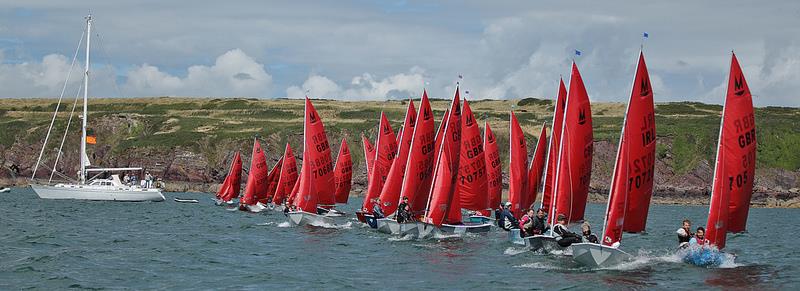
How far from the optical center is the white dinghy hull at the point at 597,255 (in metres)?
33.3

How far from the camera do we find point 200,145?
4801 inches

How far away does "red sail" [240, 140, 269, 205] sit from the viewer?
72.8 meters

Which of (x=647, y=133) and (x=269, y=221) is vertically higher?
(x=647, y=133)

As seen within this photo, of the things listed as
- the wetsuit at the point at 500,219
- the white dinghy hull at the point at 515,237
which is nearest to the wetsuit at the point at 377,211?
the wetsuit at the point at 500,219

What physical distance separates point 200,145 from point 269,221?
63.0 m

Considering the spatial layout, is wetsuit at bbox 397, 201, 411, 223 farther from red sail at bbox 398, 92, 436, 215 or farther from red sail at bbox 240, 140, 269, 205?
red sail at bbox 240, 140, 269, 205

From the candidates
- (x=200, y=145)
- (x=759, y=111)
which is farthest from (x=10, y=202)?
(x=759, y=111)

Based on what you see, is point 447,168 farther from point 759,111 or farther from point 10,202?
point 759,111

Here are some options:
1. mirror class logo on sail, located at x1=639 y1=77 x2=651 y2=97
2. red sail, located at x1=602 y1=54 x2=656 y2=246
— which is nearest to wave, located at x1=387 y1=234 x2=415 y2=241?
red sail, located at x1=602 y1=54 x2=656 y2=246

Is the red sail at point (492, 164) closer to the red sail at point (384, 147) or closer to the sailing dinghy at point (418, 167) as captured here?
the red sail at point (384, 147)

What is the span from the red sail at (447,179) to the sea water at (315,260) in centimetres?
124

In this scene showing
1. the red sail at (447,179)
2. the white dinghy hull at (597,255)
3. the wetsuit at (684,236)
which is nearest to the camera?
the white dinghy hull at (597,255)

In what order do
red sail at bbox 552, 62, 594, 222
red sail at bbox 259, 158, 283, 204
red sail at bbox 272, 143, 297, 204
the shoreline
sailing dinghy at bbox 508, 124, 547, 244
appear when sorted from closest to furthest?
red sail at bbox 552, 62, 594, 222 → sailing dinghy at bbox 508, 124, 547, 244 → red sail at bbox 272, 143, 297, 204 → red sail at bbox 259, 158, 283, 204 → the shoreline

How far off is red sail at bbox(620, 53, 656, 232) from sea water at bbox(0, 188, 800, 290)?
2178mm
